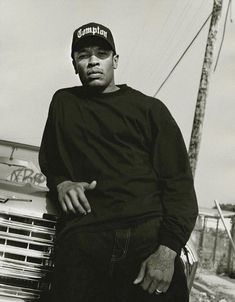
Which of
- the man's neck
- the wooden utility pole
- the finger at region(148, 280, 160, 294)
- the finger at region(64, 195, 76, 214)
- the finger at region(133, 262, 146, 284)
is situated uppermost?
the wooden utility pole

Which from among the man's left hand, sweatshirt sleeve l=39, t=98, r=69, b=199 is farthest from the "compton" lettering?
the man's left hand

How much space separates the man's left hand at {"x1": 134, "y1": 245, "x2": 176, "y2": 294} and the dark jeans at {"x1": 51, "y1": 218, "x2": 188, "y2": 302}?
4cm

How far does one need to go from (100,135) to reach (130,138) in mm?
129

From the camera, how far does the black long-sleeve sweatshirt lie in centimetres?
193

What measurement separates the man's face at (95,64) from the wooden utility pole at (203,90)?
8986mm

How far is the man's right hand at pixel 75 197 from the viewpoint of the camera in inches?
77.0

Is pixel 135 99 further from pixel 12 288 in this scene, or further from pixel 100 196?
pixel 12 288

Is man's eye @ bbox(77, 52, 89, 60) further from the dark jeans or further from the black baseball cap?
the dark jeans

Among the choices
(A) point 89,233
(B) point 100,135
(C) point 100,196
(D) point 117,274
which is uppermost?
(B) point 100,135

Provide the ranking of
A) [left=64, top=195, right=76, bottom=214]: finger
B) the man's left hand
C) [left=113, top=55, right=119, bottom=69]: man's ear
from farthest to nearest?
[left=113, top=55, right=119, bottom=69]: man's ear, [left=64, top=195, right=76, bottom=214]: finger, the man's left hand

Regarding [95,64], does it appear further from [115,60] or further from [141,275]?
[141,275]

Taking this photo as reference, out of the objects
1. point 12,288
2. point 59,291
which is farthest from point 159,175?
point 12,288

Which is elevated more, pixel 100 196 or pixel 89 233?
pixel 100 196

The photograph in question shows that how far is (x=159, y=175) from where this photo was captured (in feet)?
6.60
